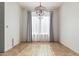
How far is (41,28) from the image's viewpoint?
7.94m

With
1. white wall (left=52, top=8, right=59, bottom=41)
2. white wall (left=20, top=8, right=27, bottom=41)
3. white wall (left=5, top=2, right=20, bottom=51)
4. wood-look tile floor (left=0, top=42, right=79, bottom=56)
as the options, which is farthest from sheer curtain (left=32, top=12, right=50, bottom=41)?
wood-look tile floor (left=0, top=42, right=79, bottom=56)

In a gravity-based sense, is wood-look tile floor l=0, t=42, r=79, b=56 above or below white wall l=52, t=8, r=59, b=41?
below

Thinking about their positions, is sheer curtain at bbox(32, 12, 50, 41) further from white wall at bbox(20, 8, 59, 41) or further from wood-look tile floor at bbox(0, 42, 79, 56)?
wood-look tile floor at bbox(0, 42, 79, 56)

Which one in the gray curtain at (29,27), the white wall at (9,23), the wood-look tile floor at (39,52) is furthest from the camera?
the gray curtain at (29,27)

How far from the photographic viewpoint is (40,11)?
586 cm

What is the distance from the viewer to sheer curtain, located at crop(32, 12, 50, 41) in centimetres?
790

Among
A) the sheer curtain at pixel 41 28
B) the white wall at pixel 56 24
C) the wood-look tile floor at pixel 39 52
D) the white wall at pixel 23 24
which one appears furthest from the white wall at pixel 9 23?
the white wall at pixel 56 24

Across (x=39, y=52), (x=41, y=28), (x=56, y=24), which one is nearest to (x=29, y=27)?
(x=41, y=28)

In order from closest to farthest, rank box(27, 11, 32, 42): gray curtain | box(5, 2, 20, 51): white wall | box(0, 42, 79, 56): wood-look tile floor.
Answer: box(0, 42, 79, 56): wood-look tile floor
box(5, 2, 20, 51): white wall
box(27, 11, 32, 42): gray curtain

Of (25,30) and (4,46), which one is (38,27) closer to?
(25,30)

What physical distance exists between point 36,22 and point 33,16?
38 cm

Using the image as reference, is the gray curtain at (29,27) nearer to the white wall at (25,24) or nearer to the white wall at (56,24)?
the white wall at (25,24)

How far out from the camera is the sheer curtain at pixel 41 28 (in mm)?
7902

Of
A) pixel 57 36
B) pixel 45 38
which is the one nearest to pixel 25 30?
pixel 45 38
